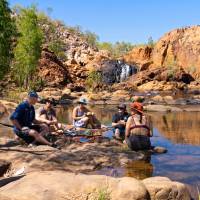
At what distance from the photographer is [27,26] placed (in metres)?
58.0

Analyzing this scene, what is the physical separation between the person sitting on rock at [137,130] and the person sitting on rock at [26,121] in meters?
2.17

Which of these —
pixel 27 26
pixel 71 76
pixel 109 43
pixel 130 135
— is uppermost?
pixel 109 43

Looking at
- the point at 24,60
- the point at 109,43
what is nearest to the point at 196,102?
the point at 24,60

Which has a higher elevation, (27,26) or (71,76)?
(27,26)

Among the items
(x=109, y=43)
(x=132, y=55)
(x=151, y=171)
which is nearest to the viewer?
(x=151, y=171)

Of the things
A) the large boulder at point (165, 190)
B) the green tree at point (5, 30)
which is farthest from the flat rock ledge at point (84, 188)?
the green tree at point (5, 30)

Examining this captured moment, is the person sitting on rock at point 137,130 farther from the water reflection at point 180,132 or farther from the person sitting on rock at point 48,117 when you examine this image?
the water reflection at point 180,132

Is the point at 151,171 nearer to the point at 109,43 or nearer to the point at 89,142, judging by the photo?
the point at 89,142

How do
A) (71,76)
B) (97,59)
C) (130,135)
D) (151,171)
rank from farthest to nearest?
1. (97,59)
2. (71,76)
3. (130,135)
4. (151,171)

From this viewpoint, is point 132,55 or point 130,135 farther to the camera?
point 132,55

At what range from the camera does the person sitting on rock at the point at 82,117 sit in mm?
13969

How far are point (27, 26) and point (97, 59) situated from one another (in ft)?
70.0

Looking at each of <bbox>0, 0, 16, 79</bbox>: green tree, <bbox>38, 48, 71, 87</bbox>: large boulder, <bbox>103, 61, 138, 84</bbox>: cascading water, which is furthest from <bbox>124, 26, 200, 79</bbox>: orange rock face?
<bbox>0, 0, 16, 79</bbox>: green tree

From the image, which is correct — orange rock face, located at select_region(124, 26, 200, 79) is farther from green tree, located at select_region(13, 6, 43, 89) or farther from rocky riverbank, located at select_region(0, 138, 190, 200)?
rocky riverbank, located at select_region(0, 138, 190, 200)
